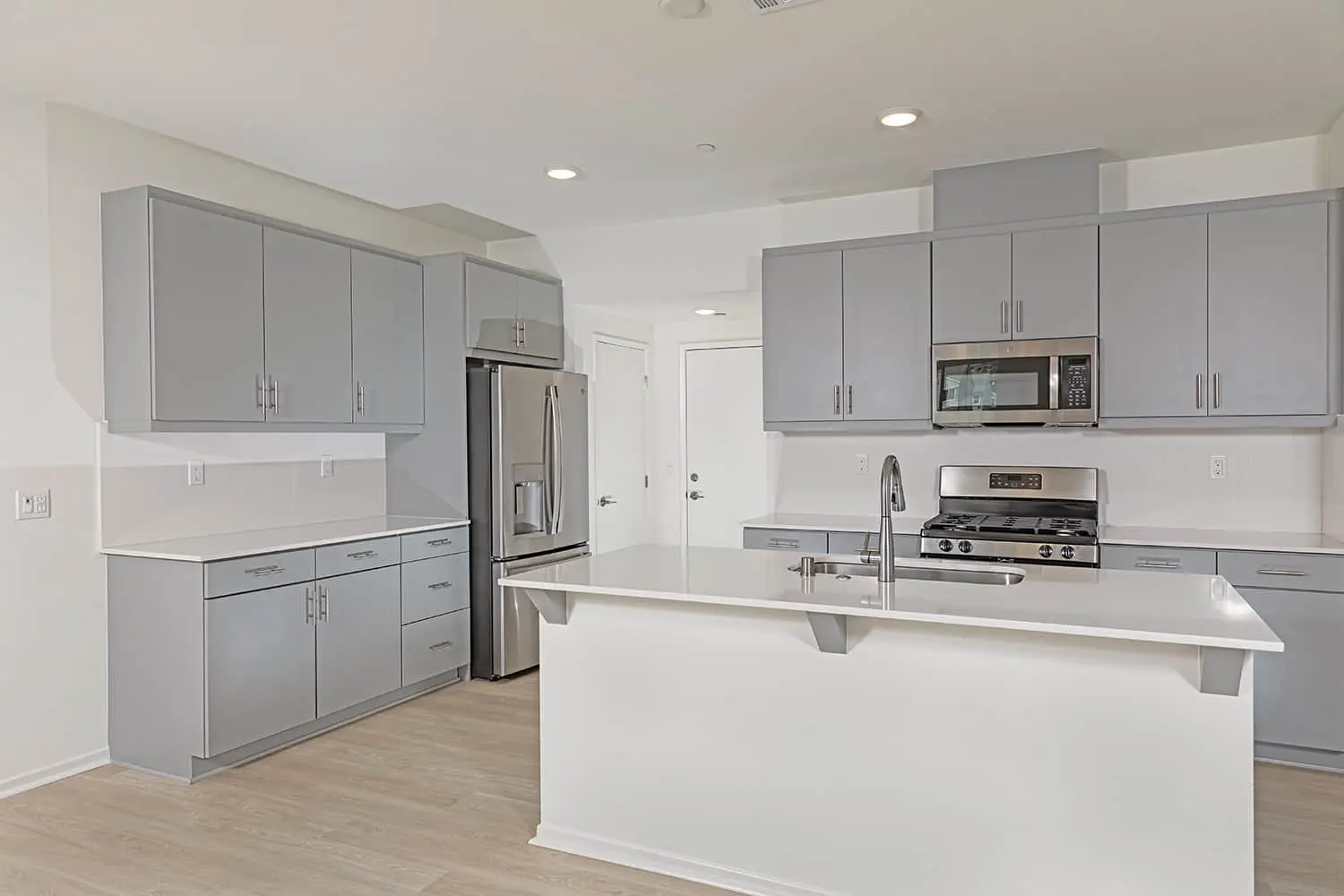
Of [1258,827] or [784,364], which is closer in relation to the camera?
[1258,827]

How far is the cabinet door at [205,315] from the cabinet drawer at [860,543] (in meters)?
2.63

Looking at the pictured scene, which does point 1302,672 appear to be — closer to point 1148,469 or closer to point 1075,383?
point 1148,469

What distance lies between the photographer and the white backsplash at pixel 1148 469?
4.06 meters

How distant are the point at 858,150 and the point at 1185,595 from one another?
2.47 metres

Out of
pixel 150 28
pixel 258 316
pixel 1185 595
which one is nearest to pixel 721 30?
pixel 150 28

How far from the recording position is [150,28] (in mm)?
2826

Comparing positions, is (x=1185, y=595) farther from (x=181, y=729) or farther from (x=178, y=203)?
(x=178, y=203)

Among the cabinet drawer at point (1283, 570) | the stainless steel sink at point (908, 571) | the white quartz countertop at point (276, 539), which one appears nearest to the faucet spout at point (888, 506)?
the stainless steel sink at point (908, 571)

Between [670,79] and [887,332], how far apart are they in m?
1.80

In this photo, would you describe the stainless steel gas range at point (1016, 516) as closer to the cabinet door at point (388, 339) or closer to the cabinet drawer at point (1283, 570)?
the cabinet drawer at point (1283, 570)

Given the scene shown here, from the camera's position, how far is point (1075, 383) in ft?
13.5

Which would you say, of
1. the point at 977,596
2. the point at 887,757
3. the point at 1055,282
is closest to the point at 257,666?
the point at 887,757

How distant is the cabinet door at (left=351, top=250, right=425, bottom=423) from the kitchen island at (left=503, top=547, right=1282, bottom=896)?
212cm

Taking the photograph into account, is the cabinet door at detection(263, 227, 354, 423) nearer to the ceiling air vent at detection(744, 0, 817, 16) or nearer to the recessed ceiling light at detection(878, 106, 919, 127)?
the ceiling air vent at detection(744, 0, 817, 16)
